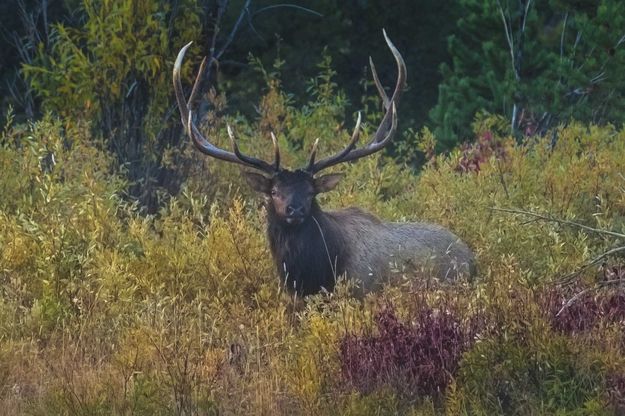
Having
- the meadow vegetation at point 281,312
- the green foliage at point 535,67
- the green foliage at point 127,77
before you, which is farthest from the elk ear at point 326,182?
the green foliage at point 535,67

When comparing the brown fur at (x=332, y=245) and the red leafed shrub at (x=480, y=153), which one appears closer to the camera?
the brown fur at (x=332, y=245)

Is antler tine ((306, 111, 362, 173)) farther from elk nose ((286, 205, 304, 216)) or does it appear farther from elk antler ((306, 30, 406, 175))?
elk nose ((286, 205, 304, 216))

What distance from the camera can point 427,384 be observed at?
23.3ft

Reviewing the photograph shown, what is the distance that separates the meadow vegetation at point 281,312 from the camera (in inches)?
276

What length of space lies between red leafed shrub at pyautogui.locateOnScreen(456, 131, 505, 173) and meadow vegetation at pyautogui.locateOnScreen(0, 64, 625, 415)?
970 mm

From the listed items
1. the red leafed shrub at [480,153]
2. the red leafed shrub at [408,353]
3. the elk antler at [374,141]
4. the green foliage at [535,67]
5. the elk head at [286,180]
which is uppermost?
the green foliage at [535,67]

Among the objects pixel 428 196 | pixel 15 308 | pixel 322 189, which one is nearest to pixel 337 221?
pixel 322 189

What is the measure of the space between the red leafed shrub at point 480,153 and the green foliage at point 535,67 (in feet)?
4.56

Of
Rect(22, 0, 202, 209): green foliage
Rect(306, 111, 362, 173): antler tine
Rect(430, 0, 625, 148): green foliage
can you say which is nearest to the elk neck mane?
Rect(306, 111, 362, 173): antler tine

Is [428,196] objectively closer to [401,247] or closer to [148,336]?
[401,247]

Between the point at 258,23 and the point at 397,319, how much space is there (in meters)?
14.0

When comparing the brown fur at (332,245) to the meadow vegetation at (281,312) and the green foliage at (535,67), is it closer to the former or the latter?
the meadow vegetation at (281,312)

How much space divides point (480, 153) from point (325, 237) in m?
3.73

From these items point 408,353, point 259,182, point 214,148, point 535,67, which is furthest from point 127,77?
point 535,67
